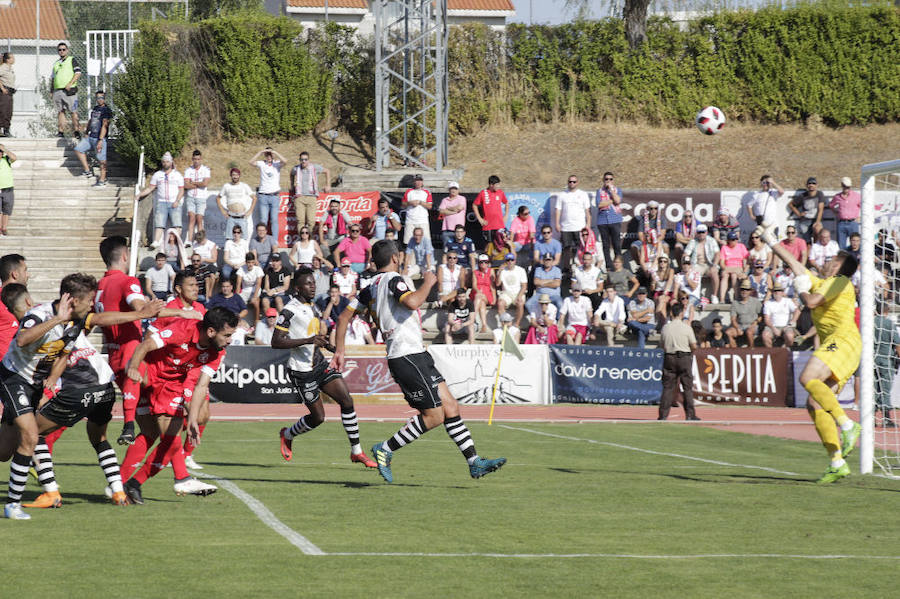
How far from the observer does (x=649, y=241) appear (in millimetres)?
27547

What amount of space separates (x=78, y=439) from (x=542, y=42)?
27.8m

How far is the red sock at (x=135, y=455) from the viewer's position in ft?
33.4

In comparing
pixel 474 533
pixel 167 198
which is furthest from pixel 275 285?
pixel 474 533

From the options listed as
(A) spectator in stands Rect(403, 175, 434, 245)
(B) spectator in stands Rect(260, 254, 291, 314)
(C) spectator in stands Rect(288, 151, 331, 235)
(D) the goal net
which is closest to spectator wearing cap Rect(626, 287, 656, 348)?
(A) spectator in stands Rect(403, 175, 434, 245)

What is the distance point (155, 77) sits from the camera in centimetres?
3347

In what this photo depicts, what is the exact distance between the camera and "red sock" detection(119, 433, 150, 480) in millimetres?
10195

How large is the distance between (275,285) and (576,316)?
680cm

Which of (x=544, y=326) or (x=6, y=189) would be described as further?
(x=6, y=189)

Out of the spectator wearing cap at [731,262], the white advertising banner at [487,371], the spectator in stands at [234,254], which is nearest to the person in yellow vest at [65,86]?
the spectator in stands at [234,254]

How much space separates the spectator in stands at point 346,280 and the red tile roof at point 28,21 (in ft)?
163

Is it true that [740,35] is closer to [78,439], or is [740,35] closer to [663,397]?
[663,397]

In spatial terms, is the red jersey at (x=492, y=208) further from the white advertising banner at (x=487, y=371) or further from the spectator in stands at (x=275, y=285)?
the spectator in stands at (x=275, y=285)

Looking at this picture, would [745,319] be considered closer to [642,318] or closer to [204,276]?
[642,318]

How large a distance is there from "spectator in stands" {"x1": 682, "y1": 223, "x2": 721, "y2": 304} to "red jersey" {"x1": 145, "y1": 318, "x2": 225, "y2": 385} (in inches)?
735
